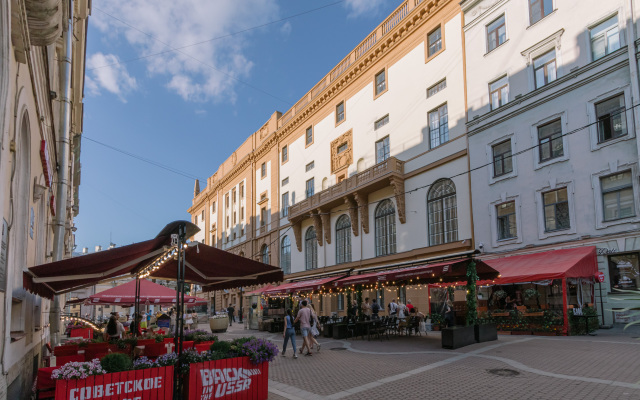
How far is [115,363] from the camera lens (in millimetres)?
7051

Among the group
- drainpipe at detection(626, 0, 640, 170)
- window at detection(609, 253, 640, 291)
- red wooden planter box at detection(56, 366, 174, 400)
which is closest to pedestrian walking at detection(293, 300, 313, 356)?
red wooden planter box at detection(56, 366, 174, 400)

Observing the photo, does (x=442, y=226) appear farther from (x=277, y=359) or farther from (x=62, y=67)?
(x=62, y=67)

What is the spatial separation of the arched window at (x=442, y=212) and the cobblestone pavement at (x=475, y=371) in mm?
10080

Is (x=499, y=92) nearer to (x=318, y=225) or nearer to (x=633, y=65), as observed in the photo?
(x=633, y=65)

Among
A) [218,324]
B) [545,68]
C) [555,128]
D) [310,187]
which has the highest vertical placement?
[545,68]

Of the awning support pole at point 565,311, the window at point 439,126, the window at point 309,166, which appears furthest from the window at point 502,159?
the window at point 309,166

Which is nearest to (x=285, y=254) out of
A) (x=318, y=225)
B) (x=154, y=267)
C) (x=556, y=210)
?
(x=318, y=225)

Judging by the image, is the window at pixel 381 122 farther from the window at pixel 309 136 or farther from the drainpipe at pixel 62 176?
the drainpipe at pixel 62 176

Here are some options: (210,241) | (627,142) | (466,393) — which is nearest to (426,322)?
(627,142)

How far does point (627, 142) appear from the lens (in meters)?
17.5

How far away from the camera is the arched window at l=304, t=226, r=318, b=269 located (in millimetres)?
37875

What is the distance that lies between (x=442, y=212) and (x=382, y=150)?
7.19 m

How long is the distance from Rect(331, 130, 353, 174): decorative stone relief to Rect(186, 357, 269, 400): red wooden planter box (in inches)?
1029

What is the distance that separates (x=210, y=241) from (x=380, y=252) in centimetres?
4236
